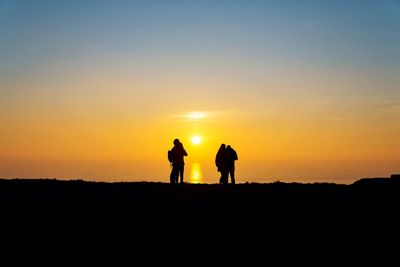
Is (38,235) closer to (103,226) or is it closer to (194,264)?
(103,226)

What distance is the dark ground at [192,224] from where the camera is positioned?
1778 cm

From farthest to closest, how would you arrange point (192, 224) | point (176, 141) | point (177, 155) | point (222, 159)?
point (222, 159) < point (176, 141) < point (177, 155) < point (192, 224)

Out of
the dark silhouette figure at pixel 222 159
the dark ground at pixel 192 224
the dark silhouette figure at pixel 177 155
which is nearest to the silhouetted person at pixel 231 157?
the dark silhouette figure at pixel 222 159

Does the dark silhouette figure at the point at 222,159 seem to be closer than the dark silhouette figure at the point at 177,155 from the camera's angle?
No

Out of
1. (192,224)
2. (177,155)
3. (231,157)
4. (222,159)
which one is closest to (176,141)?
(177,155)

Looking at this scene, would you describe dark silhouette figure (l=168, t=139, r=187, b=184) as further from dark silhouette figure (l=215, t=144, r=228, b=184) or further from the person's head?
dark silhouette figure (l=215, t=144, r=228, b=184)

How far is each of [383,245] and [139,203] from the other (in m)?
10.1

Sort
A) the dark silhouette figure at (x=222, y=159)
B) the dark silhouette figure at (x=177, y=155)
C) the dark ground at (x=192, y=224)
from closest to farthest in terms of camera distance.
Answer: the dark ground at (x=192, y=224), the dark silhouette figure at (x=177, y=155), the dark silhouette figure at (x=222, y=159)

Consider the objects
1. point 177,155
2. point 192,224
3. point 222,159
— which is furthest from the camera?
point 222,159

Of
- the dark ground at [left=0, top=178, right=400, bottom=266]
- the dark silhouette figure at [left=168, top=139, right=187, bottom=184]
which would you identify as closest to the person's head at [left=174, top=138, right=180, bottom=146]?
the dark silhouette figure at [left=168, top=139, right=187, bottom=184]

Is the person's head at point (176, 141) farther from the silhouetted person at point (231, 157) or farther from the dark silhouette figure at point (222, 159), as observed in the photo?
the silhouetted person at point (231, 157)

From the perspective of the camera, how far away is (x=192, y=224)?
20.6 metres

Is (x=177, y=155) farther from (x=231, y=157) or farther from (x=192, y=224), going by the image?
(x=192, y=224)

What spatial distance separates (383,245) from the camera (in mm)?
18781
